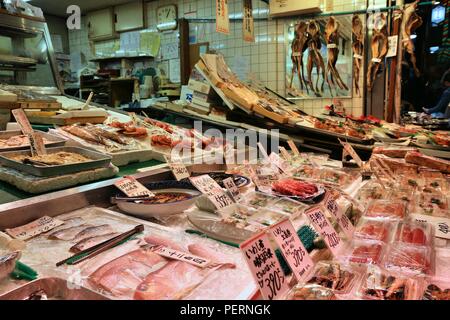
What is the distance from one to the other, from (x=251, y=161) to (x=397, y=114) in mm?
3763

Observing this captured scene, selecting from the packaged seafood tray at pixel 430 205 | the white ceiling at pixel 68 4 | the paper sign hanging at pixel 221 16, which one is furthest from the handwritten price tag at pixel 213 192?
the white ceiling at pixel 68 4

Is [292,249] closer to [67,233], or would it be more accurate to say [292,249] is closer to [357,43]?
[67,233]

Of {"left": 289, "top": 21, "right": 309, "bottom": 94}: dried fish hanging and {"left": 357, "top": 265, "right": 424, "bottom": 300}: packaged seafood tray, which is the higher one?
{"left": 289, "top": 21, "right": 309, "bottom": 94}: dried fish hanging

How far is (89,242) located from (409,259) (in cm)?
113

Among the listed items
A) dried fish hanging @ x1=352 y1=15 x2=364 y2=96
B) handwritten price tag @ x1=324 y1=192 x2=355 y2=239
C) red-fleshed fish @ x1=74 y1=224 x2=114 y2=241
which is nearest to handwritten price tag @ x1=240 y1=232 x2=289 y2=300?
handwritten price tag @ x1=324 y1=192 x2=355 y2=239

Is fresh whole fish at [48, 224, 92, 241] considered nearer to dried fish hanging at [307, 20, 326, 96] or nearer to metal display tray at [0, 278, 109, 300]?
metal display tray at [0, 278, 109, 300]

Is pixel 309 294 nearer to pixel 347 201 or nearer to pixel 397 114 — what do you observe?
pixel 347 201

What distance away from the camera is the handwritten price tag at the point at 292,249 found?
1129mm

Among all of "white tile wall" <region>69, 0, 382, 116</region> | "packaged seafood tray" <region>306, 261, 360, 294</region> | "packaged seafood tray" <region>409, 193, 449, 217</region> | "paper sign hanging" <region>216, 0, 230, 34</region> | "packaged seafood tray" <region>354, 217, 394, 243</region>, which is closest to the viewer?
"packaged seafood tray" <region>306, 261, 360, 294</region>

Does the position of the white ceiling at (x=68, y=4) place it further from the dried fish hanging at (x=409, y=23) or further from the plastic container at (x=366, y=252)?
the plastic container at (x=366, y=252)

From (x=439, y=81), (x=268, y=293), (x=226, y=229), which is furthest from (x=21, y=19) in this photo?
(x=439, y=81)

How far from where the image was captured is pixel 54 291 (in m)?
1.03

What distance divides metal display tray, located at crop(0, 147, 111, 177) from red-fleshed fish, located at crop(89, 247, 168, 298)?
76 centimetres

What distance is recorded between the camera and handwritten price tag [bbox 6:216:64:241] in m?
1.34
